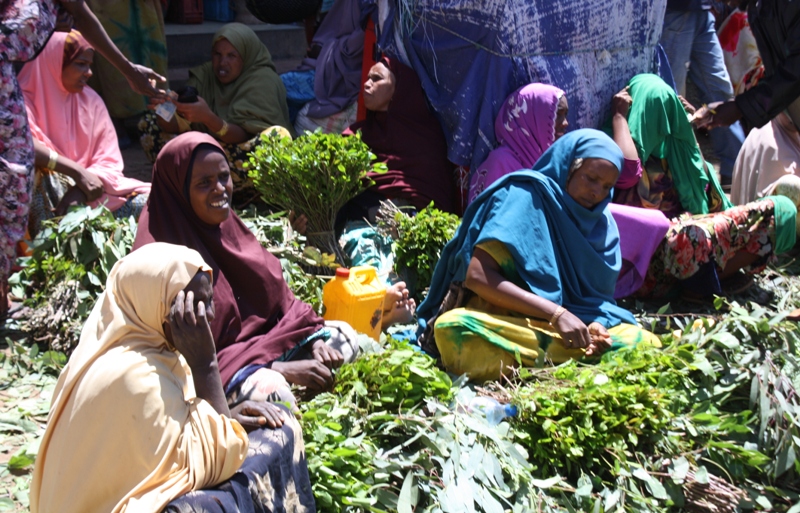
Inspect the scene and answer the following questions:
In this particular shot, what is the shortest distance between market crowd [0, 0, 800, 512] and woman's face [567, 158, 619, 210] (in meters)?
0.01

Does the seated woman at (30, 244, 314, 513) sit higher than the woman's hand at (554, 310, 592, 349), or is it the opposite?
the seated woman at (30, 244, 314, 513)

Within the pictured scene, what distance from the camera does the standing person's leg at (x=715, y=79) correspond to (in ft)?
25.0

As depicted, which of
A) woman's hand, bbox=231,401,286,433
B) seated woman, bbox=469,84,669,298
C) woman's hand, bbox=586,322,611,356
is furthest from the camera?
seated woman, bbox=469,84,669,298

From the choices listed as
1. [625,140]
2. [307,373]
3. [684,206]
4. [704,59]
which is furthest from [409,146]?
[704,59]

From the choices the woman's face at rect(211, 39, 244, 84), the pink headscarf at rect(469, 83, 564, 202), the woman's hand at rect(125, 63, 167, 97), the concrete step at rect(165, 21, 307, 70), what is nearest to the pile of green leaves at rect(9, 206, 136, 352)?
the woman's hand at rect(125, 63, 167, 97)

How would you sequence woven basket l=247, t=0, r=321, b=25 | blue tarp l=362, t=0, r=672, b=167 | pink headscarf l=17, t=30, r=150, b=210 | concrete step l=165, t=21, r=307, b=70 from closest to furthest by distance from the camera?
pink headscarf l=17, t=30, r=150, b=210 < blue tarp l=362, t=0, r=672, b=167 < woven basket l=247, t=0, r=321, b=25 < concrete step l=165, t=21, r=307, b=70

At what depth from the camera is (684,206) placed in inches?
228

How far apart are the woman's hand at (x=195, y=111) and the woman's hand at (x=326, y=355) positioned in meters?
2.44

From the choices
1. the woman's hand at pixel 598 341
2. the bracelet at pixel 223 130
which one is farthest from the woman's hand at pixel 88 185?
the woman's hand at pixel 598 341

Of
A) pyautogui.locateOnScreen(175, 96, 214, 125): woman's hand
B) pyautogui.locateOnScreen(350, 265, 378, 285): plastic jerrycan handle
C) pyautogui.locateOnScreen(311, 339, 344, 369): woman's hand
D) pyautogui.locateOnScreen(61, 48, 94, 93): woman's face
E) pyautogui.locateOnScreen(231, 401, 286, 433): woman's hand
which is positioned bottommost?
pyautogui.locateOnScreen(311, 339, 344, 369): woman's hand

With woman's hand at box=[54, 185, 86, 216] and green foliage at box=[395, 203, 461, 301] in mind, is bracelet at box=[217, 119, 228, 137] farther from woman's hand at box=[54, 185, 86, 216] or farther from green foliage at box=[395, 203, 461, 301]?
green foliage at box=[395, 203, 461, 301]

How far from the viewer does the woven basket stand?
7414 mm

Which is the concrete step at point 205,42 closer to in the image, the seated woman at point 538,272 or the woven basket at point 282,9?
the woven basket at point 282,9

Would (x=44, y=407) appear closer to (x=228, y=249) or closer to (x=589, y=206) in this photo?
(x=228, y=249)
